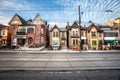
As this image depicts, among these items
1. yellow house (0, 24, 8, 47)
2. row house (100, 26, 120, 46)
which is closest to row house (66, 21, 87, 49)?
row house (100, 26, 120, 46)

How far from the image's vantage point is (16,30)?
145 feet

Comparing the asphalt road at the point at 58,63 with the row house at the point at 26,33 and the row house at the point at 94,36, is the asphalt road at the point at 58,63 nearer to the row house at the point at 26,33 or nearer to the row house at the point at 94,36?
the row house at the point at 26,33

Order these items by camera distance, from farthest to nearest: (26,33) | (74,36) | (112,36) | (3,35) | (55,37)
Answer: (112,36), (3,35), (55,37), (74,36), (26,33)

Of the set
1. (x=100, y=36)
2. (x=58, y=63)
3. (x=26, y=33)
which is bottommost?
(x=58, y=63)

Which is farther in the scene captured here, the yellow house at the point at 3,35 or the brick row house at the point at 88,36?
the yellow house at the point at 3,35

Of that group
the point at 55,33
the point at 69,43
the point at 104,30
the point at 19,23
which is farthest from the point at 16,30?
the point at 104,30

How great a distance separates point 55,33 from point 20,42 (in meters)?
12.2

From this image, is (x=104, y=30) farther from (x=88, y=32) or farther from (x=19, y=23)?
(x=19, y=23)

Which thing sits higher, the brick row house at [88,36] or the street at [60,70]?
the brick row house at [88,36]

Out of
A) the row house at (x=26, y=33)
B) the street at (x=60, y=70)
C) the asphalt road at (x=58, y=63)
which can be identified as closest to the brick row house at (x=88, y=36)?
the row house at (x=26, y=33)

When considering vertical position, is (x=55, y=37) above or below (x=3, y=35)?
below

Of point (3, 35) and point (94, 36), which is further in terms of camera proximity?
point (3, 35)

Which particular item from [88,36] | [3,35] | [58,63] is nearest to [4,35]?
[3,35]

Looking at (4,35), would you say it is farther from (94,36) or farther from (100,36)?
(100,36)
